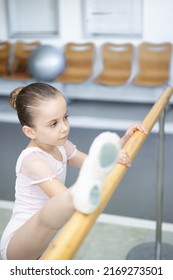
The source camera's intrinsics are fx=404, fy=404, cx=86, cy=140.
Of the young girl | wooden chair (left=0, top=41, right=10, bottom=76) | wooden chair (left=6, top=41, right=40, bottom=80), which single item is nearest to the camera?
the young girl

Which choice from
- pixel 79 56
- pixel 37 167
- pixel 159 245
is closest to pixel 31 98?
pixel 37 167

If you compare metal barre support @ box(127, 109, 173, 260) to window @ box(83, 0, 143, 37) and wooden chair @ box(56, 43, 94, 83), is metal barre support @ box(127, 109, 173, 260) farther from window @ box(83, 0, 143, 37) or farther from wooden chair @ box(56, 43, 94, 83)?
window @ box(83, 0, 143, 37)

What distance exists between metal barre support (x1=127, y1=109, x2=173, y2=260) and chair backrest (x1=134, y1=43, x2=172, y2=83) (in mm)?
3254

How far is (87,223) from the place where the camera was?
0.80 m

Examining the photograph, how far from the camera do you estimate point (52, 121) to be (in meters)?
1.21

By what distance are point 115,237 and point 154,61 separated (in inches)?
135

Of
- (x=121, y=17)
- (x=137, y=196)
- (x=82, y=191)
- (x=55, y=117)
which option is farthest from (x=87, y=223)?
(x=121, y=17)

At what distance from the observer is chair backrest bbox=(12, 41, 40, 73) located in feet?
20.3

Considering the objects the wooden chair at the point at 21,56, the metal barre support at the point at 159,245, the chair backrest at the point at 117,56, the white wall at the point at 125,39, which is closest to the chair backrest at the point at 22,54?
the wooden chair at the point at 21,56

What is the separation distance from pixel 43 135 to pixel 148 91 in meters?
4.62

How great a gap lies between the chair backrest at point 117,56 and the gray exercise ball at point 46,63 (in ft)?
2.06

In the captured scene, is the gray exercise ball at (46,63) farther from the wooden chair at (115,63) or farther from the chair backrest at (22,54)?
the wooden chair at (115,63)

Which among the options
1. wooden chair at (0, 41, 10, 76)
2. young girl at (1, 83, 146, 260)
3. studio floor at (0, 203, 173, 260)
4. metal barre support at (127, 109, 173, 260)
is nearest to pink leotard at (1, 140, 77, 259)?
young girl at (1, 83, 146, 260)

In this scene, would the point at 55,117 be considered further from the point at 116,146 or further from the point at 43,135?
the point at 116,146
